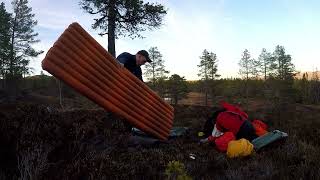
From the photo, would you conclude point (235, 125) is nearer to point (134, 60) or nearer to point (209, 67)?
point (134, 60)

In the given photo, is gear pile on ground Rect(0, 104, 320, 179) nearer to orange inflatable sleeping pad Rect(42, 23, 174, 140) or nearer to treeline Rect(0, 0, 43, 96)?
orange inflatable sleeping pad Rect(42, 23, 174, 140)

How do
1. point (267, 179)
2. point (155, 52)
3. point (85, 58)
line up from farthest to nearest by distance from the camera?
1. point (155, 52)
2. point (85, 58)
3. point (267, 179)

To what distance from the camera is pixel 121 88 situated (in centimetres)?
763

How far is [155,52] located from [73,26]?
57271mm

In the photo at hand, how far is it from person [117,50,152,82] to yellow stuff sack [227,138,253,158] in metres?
2.99

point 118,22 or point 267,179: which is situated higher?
point 118,22

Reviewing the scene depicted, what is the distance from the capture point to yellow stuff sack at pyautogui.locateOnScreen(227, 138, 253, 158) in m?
6.26

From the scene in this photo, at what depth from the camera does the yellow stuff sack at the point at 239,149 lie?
6.26m

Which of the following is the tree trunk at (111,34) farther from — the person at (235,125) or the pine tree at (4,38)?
the pine tree at (4,38)

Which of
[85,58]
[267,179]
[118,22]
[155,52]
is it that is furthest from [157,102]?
[155,52]

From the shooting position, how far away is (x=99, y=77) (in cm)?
721

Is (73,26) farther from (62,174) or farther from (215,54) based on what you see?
(215,54)

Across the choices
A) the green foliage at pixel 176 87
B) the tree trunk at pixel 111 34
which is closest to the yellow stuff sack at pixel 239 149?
the tree trunk at pixel 111 34

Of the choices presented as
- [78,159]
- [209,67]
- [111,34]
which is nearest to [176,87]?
[209,67]
